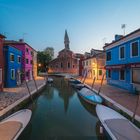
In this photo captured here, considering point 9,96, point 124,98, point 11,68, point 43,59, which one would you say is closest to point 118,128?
point 124,98

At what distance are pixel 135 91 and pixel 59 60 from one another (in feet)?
182

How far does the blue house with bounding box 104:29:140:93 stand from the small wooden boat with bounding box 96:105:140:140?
8609 millimetres

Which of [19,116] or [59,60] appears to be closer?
[19,116]

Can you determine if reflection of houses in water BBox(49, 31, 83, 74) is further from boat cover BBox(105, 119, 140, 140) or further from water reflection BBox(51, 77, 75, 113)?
boat cover BBox(105, 119, 140, 140)

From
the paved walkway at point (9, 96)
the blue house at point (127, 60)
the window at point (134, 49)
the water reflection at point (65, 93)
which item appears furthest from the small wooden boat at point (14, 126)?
the window at point (134, 49)

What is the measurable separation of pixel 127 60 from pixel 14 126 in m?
15.2

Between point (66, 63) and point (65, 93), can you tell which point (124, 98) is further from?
point (66, 63)

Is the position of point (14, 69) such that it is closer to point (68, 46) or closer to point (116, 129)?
point (116, 129)

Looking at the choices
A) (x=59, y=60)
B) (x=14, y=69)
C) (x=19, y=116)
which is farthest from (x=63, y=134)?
(x=59, y=60)

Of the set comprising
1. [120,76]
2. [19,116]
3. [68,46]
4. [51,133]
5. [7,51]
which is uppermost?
[68,46]

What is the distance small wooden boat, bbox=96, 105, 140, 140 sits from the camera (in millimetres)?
7412

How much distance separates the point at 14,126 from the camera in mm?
8672

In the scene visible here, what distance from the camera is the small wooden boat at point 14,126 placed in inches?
300

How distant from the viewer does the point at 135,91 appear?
58.9ft
